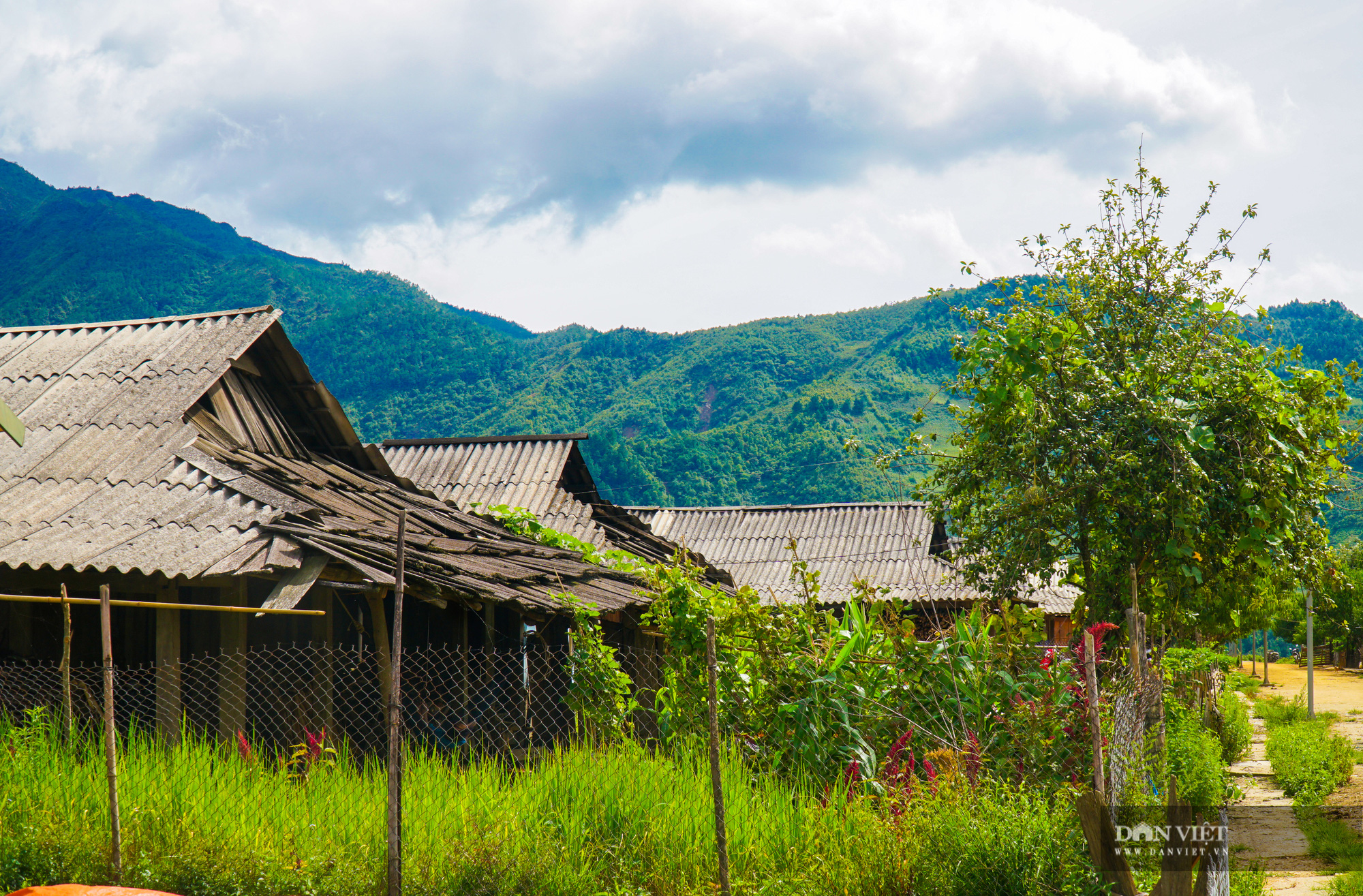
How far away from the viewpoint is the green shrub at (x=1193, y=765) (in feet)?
36.8

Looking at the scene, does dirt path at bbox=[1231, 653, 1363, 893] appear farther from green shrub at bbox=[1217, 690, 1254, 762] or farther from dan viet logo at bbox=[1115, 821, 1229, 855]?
dan viet logo at bbox=[1115, 821, 1229, 855]

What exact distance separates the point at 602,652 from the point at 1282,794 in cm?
1023

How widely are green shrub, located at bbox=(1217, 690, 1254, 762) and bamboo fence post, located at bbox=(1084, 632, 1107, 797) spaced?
482 inches

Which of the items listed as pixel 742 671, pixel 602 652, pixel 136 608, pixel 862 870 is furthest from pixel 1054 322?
pixel 136 608

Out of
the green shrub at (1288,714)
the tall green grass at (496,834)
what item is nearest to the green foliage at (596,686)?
the tall green grass at (496,834)

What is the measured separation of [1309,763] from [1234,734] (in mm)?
4754

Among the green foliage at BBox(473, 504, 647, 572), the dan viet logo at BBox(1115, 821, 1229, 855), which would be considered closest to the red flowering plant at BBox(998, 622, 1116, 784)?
the dan viet logo at BBox(1115, 821, 1229, 855)

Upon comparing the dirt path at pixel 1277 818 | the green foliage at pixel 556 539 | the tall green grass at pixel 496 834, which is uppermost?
the green foliage at pixel 556 539

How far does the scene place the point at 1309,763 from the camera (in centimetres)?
1316

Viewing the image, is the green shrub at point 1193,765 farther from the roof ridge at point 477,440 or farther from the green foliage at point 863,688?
the roof ridge at point 477,440

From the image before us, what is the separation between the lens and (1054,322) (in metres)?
9.82

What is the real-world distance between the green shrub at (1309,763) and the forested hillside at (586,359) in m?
38.3

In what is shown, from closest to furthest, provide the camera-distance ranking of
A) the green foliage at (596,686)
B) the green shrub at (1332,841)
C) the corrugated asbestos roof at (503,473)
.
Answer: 1. the green foliage at (596,686)
2. the green shrub at (1332,841)
3. the corrugated asbestos roof at (503,473)

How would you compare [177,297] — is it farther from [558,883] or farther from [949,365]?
[558,883]
